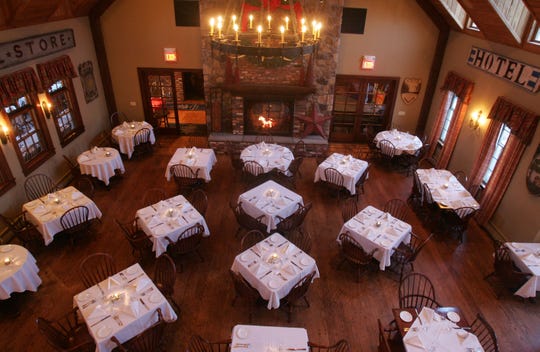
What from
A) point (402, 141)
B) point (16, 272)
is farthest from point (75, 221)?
point (402, 141)

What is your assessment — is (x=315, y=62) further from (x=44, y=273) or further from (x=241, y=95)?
(x=44, y=273)

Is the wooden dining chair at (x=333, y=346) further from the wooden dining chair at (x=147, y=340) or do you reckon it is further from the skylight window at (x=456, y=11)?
the skylight window at (x=456, y=11)

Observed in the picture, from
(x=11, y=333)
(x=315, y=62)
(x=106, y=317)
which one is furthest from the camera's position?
(x=315, y=62)

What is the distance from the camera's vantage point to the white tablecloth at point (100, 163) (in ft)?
27.2

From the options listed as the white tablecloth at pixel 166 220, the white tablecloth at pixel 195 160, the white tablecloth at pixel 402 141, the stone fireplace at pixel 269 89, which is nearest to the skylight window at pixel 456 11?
the stone fireplace at pixel 269 89

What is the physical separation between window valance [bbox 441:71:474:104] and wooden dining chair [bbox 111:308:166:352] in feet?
28.2

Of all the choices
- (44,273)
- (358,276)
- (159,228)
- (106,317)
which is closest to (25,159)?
(44,273)

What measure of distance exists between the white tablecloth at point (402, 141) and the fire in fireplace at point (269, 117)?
272cm

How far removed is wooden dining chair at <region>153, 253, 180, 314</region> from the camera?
518 centimetres

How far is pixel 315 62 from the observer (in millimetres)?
10047

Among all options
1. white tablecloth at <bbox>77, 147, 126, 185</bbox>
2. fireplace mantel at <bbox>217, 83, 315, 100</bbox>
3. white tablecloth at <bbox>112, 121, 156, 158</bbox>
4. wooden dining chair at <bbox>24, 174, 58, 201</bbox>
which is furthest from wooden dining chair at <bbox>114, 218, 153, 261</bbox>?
fireplace mantel at <bbox>217, 83, 315, 100</bbox>

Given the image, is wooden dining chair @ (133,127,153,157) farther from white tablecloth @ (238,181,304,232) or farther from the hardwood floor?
white tablecloth @ (238,181,304,232)

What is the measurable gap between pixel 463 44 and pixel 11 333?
458 inches

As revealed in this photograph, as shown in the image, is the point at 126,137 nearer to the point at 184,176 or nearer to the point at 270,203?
the point at 184,176
